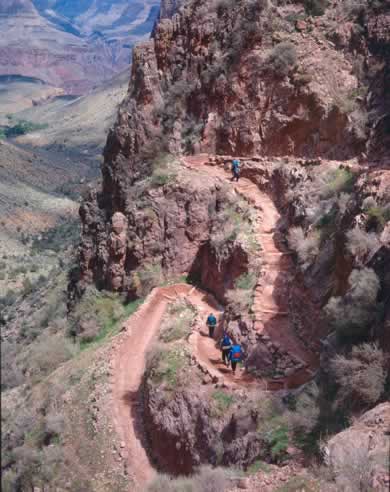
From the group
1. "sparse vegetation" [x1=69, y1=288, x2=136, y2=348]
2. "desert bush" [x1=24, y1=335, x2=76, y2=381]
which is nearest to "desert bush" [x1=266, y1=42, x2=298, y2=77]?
"sparse vegetation" [x1=69, y1=288, x2=136, y2=348]

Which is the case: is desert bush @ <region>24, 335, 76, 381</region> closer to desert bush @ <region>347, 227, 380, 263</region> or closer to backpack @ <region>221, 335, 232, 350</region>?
backpack @ <region>221, 335, 232, 350</region>

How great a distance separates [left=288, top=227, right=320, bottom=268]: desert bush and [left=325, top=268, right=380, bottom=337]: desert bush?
145 inches

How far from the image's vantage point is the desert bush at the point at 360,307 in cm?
901

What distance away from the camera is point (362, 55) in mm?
19547

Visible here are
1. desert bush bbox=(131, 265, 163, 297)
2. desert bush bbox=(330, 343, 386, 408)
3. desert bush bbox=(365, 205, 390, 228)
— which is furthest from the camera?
desert bush bbox=(131, 265, 163, 297)

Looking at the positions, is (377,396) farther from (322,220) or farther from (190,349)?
(322,220)

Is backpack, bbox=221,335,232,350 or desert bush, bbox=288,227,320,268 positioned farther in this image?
desert bush, bbox=288,227,320,268

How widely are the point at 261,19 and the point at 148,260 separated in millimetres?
10358

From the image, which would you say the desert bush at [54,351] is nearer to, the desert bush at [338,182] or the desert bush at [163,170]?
the desert bush at [163,170]

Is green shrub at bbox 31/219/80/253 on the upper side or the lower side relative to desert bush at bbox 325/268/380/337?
lower

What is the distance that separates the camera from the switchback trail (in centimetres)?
1142

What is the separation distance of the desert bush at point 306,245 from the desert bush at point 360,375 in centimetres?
452

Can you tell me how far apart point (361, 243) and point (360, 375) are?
2.87 m

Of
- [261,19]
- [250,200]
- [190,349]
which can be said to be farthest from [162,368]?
[261,19]
